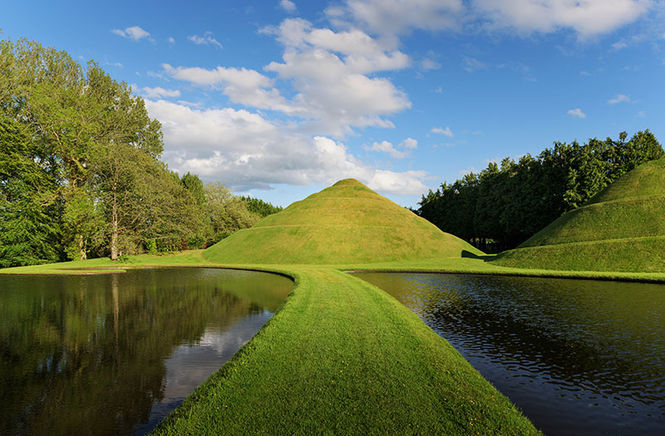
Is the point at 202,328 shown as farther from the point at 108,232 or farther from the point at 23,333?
the point at 108,232

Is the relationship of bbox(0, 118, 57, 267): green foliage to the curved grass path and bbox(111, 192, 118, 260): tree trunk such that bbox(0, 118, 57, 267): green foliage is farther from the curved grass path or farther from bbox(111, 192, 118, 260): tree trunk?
the curved grass path

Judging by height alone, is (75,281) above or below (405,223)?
below

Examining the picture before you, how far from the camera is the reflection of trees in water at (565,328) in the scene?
10672mm

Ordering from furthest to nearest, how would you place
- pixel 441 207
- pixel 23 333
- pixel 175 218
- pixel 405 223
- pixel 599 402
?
pixel 441 207 < pixel 405 223 < pixel 175 218 < pixel 23 333 < pixel 599 402

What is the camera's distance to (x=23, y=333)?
15.0 meters

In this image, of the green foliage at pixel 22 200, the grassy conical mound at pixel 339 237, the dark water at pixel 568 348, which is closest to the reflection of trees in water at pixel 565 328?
the dark water at pixel 568 348

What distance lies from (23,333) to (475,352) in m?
18.5

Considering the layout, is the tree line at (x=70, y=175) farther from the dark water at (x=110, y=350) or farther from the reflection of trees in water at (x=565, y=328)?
the reflection of trees in water at (x=565, y=328)

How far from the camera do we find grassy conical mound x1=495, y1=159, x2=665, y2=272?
39.8 m

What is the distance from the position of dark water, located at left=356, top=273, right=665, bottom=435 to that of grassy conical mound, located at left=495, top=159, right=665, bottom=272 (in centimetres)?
1735

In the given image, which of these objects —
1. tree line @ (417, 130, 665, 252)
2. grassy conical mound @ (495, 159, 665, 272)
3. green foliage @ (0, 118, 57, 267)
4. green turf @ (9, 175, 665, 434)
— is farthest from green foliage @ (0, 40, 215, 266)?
tree line @ (417, 130, 665, 252)

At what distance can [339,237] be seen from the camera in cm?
6725

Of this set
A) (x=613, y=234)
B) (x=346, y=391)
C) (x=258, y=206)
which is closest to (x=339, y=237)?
(x=613, y=234)

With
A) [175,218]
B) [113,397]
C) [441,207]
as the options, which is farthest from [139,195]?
[441,207]
